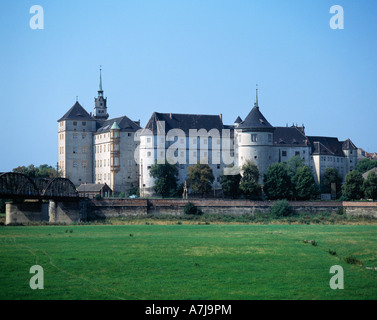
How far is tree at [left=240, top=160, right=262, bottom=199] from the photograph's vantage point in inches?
3130

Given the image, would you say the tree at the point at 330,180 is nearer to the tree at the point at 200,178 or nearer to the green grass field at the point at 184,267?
the tree at the point at 200,178

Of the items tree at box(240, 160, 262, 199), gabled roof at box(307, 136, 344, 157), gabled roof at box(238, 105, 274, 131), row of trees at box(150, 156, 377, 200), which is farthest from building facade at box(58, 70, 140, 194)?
gabled roof at box(307, 136, 344, 157)

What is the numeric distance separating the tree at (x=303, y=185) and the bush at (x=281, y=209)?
6.98 meters

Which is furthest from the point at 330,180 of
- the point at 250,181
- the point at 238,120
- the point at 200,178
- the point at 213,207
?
the point at 213,207

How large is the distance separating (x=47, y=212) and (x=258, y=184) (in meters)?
25.4

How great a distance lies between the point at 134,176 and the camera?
97.2 metres

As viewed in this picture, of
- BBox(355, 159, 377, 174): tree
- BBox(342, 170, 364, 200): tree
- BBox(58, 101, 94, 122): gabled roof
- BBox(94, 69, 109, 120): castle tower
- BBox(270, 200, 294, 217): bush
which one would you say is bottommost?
BBox(270, 200, 294, 217): bush

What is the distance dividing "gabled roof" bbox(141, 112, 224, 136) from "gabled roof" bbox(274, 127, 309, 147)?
29.1 feet

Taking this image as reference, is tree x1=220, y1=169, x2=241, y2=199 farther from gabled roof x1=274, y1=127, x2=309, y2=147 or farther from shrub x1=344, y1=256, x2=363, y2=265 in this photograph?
shrub x1=344, y1=256, x2=363, y2=265
